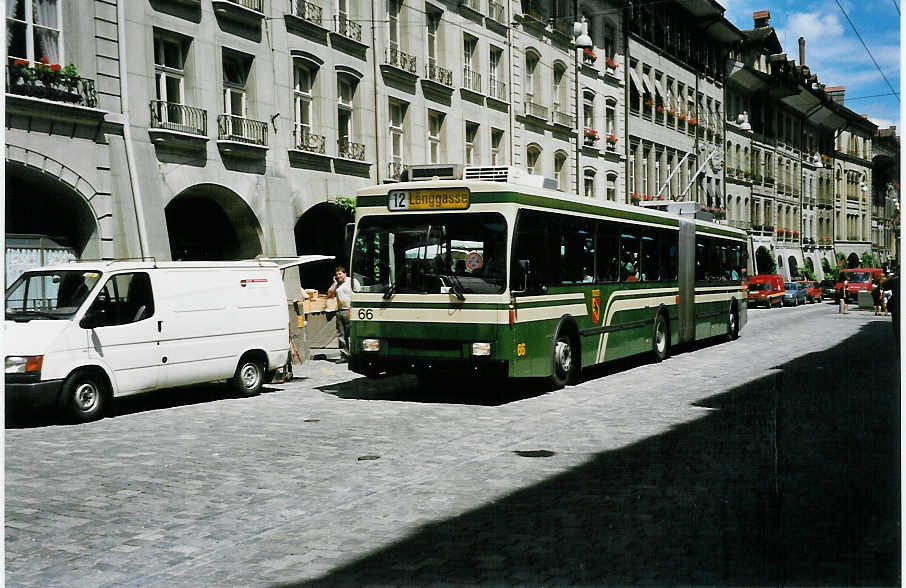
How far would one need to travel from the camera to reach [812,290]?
5725 centimetres

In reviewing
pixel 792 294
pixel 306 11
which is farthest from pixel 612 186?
pixel 306 11

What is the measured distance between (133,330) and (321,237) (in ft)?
50.4

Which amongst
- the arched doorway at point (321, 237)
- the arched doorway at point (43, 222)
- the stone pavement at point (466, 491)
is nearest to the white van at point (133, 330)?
the stone pavement at point (466, 491)

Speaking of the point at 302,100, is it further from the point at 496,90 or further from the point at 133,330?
the point at 133,330

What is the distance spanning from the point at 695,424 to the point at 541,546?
518cm

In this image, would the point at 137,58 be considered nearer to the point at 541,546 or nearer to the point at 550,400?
the point at 550,400

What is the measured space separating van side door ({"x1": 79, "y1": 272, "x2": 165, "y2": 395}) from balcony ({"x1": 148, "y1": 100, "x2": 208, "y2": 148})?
26.9 ft

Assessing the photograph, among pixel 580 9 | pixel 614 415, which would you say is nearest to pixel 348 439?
pixel 614 415

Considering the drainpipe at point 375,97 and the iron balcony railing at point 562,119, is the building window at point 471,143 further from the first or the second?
the iron balcony railing at point 562,119

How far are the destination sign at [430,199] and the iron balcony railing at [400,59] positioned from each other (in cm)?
1545

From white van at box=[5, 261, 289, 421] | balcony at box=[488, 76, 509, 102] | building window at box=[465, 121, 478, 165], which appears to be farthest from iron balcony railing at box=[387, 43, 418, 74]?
white van at box=[5, 261, 289, 421]

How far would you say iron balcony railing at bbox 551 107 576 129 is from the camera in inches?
1499

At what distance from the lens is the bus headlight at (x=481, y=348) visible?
12.3m

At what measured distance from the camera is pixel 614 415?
1145 centimetres
